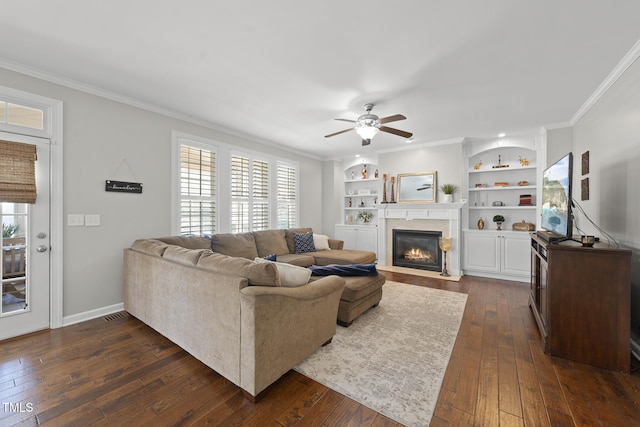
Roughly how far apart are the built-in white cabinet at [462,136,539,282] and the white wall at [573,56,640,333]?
52.8 inches

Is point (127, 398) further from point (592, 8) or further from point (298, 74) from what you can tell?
point (592, 8)

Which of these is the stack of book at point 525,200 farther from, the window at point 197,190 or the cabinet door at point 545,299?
the window at point 197,190

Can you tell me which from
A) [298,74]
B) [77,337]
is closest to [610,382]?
[298,74]

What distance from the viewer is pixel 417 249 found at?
19.0ft

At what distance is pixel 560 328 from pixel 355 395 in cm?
198

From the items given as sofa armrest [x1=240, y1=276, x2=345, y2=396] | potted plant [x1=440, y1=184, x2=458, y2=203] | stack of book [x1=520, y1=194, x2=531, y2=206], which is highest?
potted plant [x1=440, y1=184, x2=458, y2=203]

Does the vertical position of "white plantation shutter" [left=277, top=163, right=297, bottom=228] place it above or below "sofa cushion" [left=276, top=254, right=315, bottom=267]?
above

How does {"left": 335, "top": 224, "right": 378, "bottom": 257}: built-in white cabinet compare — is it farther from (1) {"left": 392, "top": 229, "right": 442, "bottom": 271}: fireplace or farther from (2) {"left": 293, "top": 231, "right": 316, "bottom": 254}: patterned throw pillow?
(2) {"left": 293, "top": 231, "right": 316, "bottom": 254}: patterned throw pillow

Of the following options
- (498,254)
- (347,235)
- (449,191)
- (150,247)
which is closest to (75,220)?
(150,247)

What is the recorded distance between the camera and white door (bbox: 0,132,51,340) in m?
2.65

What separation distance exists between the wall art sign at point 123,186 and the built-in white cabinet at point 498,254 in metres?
5.74

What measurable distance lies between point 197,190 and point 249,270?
2.94 metres

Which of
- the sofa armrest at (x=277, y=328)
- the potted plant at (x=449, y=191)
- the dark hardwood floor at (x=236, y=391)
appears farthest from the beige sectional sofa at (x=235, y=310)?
the potted plant at (x=449, y=191)

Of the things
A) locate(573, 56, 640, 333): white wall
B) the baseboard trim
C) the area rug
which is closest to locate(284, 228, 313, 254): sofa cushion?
the area rug
